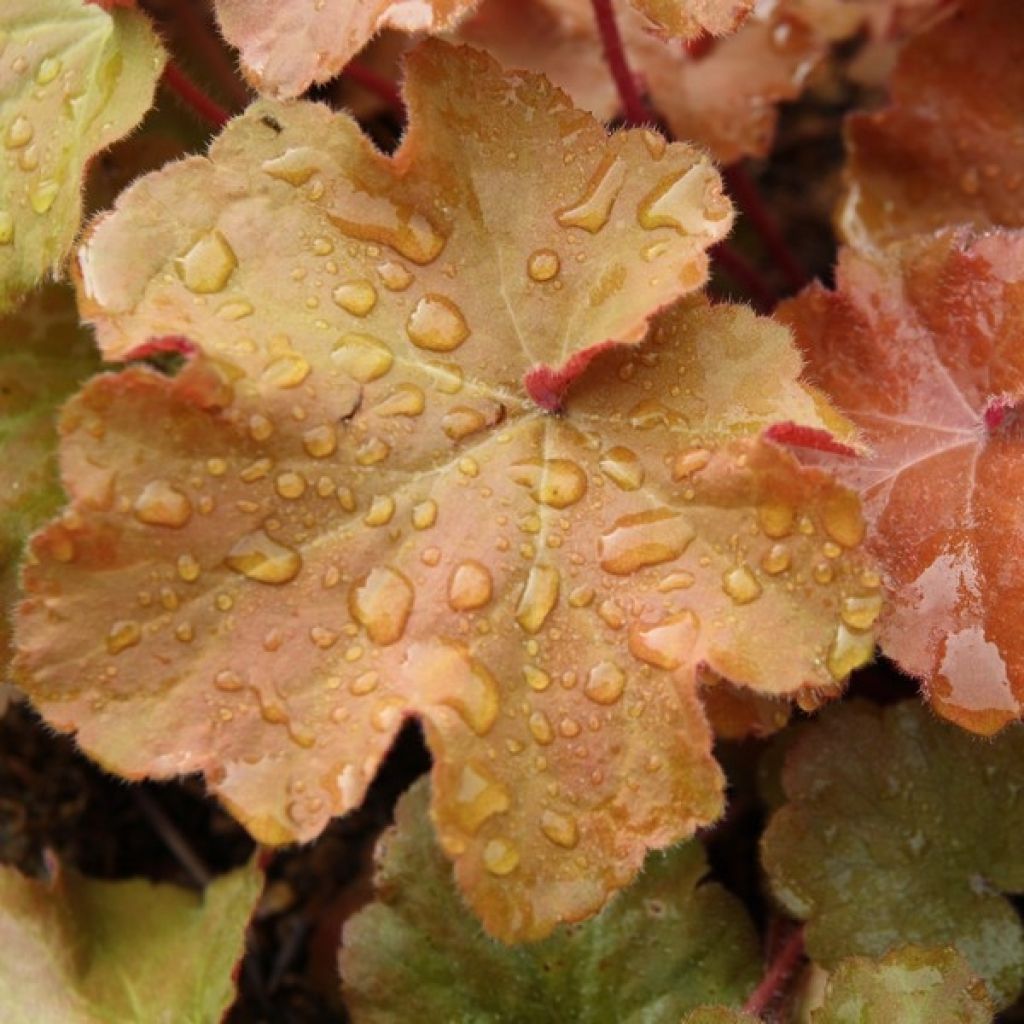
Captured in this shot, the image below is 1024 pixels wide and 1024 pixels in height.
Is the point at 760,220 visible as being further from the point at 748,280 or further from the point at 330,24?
the point at 330,24

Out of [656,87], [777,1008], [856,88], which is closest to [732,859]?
[777,1008]

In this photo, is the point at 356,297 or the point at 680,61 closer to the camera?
the point at 356,297

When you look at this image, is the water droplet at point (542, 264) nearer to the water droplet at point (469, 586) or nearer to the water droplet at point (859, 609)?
the water droplet at point (469, 586)

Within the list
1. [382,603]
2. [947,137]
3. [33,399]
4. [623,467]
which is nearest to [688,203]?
[623,467]

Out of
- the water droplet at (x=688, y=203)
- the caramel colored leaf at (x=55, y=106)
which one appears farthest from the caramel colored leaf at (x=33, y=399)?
the water droplet at (x=688, y=203)

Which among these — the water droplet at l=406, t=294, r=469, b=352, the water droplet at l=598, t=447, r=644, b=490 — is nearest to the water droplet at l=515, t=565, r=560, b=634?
the water droplet at l=598, t=447, r=644, b=490

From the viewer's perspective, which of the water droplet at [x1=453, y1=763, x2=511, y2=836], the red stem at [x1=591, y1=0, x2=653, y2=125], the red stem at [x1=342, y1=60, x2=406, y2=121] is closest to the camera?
the water droplet at [x1=453, y1=763, x2=511, y2=836]

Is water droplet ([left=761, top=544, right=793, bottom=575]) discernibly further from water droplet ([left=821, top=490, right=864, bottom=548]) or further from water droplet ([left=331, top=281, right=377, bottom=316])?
water droplet ([left=331, top=281, right=377, bottom=316])
